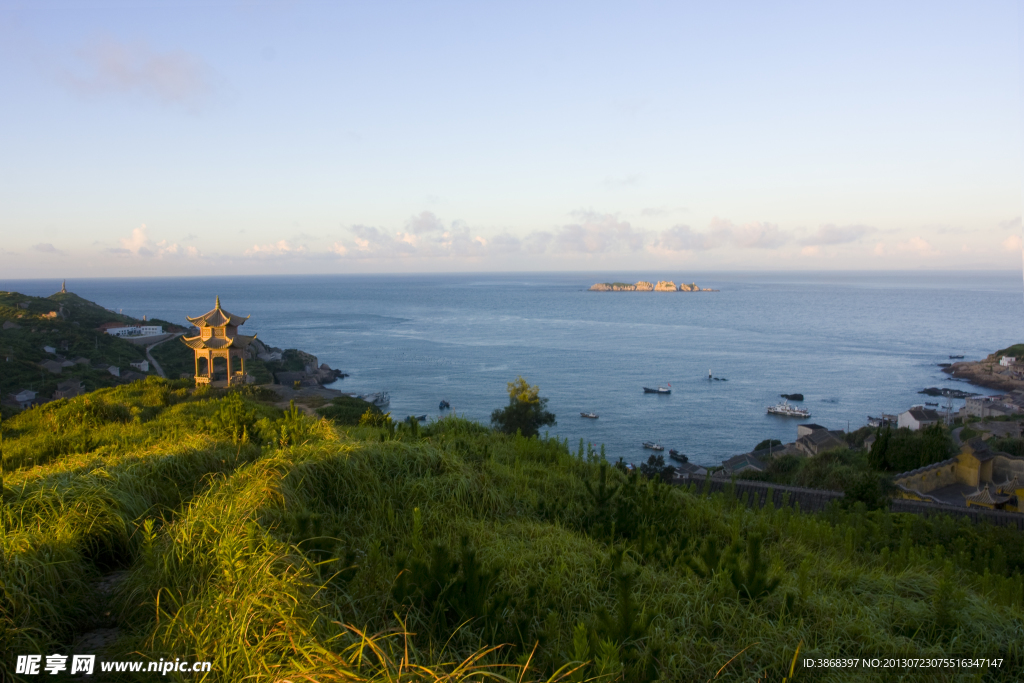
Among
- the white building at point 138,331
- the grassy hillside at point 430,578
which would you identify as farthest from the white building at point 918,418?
the white building at point 138,331

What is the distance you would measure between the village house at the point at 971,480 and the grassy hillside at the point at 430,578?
11.4 metres

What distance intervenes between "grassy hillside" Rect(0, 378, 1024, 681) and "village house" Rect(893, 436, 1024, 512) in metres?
11.4

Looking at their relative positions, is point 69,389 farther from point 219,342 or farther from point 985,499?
point 985,499

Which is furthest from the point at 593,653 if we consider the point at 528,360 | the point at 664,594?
the point at 528,360

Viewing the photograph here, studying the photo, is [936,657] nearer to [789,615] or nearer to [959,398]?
[789,615]

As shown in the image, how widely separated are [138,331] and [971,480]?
227ft

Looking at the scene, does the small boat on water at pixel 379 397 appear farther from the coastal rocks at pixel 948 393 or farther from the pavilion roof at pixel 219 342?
the coastal rocks at pixel 948 393

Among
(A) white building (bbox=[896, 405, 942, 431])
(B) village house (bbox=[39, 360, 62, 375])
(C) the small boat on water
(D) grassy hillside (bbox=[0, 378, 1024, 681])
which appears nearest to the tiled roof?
(A) white building (bbox=[896, 405, 942, 431])

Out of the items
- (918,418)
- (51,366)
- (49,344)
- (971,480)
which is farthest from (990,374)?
(49,344)

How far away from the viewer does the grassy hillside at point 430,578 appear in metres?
2.98

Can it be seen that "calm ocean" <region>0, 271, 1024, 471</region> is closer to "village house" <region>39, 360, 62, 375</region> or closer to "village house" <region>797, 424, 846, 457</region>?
"village house" <region>797, 424, 846, 457</region>

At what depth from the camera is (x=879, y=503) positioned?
9.74 metres

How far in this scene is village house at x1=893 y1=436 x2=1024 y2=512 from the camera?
50.3 feet

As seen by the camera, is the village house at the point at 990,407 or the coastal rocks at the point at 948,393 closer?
the village house at the point at 990,407
